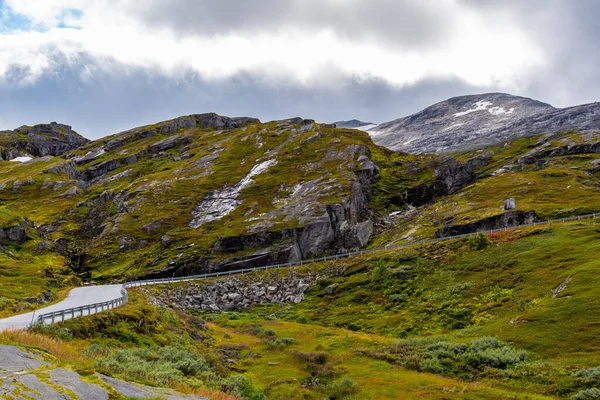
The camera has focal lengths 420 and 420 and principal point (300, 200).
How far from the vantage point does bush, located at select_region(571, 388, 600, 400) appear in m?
23.5

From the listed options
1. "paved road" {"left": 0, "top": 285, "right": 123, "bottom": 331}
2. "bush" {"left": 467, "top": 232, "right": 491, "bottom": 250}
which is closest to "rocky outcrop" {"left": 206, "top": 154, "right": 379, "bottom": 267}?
"bush" {"left": 467, "top": 232, "right": 491, "bottom": 250}

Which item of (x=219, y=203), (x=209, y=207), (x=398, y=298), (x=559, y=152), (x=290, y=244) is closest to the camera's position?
(x=398, y=298)

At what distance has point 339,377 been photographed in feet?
108

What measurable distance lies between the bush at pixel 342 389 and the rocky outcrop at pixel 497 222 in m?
66.9

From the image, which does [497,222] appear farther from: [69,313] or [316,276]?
[69,313]

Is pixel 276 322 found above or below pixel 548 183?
below

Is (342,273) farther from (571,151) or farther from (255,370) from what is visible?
(571,151)

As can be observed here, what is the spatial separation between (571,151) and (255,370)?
679 ft

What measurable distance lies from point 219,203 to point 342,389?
108940mm

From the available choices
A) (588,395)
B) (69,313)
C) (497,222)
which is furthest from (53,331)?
(497,222)

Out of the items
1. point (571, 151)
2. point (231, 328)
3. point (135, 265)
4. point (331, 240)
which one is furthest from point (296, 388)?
point (571, 151)

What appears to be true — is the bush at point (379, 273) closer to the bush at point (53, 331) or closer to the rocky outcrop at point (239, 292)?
the rocky outcrop at point (239, 292)

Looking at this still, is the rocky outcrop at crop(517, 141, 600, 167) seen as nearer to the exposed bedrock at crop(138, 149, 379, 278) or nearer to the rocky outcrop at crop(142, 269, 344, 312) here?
the exposed bedrock at crop(138, 149, 379, 278)

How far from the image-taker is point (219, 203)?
440ft
